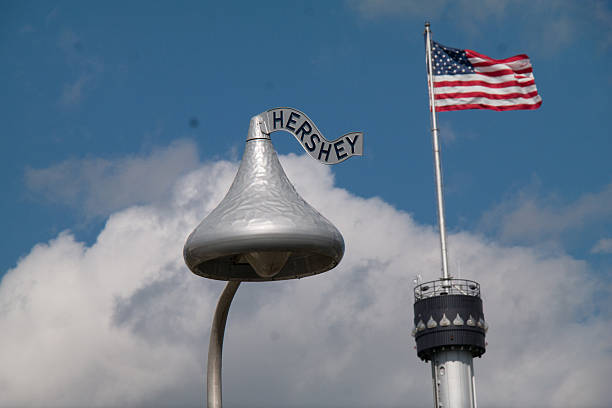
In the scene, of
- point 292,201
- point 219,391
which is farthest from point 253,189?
point 219,391

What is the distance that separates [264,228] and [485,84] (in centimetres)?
2792

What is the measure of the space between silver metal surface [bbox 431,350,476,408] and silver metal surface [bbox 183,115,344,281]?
33.3 metres

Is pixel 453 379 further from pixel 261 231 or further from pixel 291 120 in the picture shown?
pixel 261 231

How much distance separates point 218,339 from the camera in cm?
1489

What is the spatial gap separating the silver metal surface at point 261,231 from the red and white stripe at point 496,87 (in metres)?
25.4

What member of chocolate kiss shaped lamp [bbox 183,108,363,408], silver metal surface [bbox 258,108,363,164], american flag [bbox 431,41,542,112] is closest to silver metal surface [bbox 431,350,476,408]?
american flag [bbox 431,41,542,112]

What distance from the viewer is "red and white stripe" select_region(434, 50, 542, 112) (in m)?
39.9

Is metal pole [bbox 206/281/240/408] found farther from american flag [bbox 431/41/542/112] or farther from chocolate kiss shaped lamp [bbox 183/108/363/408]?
american flag [bbox 431/41/542/112]

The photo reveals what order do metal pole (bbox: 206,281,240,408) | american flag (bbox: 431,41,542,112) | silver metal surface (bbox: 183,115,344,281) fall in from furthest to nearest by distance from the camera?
american flag (bbox: 431,41,542,112) < metal pole (bbox: 206,281,240,408) < silver metal surface (bbox: 183,115,344,281)

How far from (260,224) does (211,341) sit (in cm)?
203

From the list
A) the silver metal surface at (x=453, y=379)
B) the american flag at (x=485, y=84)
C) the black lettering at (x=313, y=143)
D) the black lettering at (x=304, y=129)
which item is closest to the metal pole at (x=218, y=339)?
the black lettering at (x=313, y=143)

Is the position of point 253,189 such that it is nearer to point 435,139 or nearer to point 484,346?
point 435,139

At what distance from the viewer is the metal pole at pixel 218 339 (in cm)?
1472

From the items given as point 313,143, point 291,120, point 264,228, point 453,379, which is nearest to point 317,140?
point 313,143
